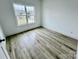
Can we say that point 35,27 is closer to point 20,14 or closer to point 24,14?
point 24,14

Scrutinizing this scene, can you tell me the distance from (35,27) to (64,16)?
8.10 feet

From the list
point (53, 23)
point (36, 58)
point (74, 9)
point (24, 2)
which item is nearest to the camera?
point (36, 58)

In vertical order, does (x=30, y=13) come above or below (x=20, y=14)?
above

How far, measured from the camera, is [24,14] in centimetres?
409

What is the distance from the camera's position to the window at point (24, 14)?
3.70 meters

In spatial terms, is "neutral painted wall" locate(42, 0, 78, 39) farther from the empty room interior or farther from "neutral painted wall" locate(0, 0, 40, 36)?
"neutral painted wall" locate(0, 0, 40, 36)

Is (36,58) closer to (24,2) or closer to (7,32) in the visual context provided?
(7,32)

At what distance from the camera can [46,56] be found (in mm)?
1868

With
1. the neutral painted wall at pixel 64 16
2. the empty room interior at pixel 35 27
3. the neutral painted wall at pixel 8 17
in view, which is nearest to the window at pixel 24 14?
the empty room interior at pixel 35 27

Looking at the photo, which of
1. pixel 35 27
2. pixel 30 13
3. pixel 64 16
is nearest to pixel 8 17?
pixel 30 13

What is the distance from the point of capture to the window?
3.70 m

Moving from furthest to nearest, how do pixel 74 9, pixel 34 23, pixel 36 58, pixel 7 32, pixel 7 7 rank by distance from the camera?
1. pixel 34 23
2. pixel 7 32
3. pixel 7 7
4. pixel 74 9
5. pixel 36 58

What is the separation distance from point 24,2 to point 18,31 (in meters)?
1.94

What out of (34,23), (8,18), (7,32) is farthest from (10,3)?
(34,23)
